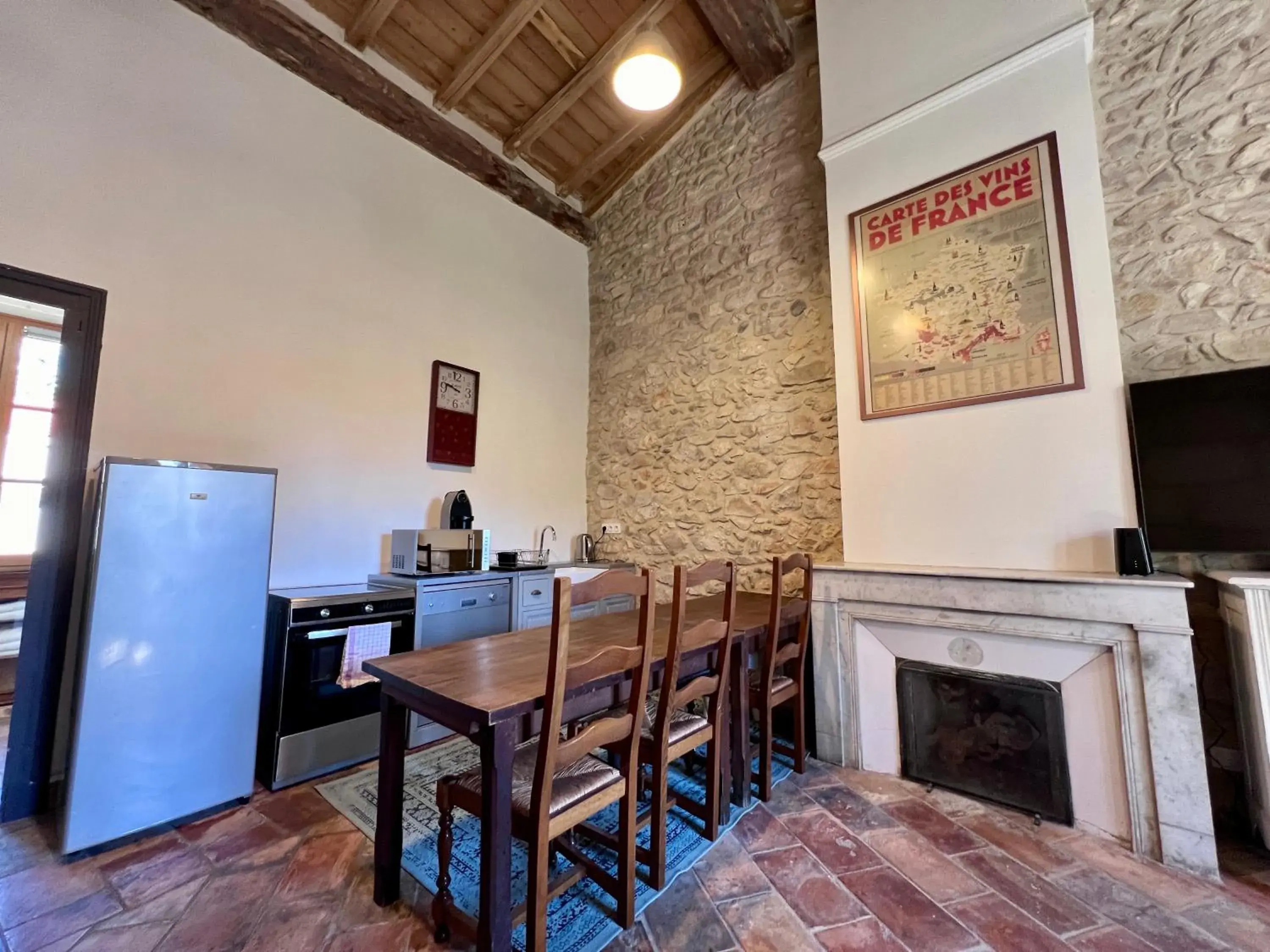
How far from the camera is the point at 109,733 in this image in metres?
1.87

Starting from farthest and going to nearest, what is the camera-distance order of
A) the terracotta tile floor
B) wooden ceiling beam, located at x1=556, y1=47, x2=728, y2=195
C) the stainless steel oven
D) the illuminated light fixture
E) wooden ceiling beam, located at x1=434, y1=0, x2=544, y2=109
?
wooden ceiling beam, located at x1=556, y1=47, x2=728, y2=195, wooden ceiling beam, located at x1=434, y1=0, x2=544, y2=109, the illuminated light fixture, the stainless steel oven, the terracotta tile floor

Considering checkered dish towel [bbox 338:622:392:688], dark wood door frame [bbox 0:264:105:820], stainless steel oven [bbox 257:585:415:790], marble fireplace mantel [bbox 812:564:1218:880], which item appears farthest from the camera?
checkered dish towel [bbox 338:622:392:688]

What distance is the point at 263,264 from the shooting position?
9.21 feet

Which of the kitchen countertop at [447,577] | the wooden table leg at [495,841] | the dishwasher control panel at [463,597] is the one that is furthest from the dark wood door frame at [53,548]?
the wooden table leg at [495,841]

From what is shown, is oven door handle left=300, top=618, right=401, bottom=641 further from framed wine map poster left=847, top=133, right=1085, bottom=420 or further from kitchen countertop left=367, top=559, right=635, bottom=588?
framed wine map poster left=847, top=133, right=1085, bottom=420

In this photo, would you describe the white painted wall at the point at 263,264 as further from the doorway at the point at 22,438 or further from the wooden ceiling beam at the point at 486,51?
the wooden ceiling beam at the point at 486,51

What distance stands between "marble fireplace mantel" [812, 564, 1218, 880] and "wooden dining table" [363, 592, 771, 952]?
2.18 feet

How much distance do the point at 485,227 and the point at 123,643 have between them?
343 centimetres

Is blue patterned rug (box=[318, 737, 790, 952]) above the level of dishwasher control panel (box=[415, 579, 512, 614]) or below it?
below

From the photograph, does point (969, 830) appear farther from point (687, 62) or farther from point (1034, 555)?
point (687, 62)

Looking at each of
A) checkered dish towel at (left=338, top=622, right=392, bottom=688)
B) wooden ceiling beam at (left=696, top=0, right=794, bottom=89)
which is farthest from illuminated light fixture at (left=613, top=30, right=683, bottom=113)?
checkered dish towel at (left=338, top=622, right=392, bottom=688)

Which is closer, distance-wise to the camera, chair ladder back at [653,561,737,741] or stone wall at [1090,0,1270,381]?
chair ladder back at [653,561,737,741]

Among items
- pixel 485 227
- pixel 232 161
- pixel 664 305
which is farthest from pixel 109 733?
pixel 664 305

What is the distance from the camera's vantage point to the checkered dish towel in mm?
2457
